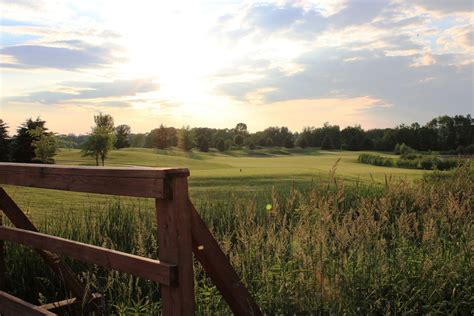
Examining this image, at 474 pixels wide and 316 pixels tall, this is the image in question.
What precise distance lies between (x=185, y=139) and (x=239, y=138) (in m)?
8.89

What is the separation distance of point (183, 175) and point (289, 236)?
9.67 feet

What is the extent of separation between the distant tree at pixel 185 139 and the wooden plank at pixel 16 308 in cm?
5682

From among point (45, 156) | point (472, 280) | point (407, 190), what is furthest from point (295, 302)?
point (45, 156)

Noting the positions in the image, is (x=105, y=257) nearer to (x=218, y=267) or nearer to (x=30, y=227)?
(x=218, y=267)

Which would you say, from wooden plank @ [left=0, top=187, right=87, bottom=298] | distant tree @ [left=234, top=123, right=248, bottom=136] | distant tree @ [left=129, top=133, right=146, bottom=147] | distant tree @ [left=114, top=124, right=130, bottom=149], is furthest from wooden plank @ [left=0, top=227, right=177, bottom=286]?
distant tree @ [left=129, top=133, right=146, bottom=147]

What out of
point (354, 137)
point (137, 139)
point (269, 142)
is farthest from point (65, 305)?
point (137, 139)

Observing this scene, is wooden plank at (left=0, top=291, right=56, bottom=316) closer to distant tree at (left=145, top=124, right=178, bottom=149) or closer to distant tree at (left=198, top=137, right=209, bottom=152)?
distant tree at (left=198, top=137, right=209, bottom=152)

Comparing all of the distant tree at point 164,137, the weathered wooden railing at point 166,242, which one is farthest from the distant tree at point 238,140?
the weathered wooden railing at point 166,242

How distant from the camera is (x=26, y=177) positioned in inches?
139

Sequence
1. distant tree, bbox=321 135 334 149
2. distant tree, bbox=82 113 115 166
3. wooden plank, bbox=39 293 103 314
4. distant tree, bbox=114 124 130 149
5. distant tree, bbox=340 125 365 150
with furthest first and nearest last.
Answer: distant tree, bbox=114 124 130 149, distant tree, bbox=321 135 334 149, distant tree, bbox=340 125 365 150, distant tree, bbox=82 113 115 166, wooden plank, bbox=39 293 103 314

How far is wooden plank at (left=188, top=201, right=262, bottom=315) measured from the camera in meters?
2.52

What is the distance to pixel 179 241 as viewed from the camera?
2.38 meters

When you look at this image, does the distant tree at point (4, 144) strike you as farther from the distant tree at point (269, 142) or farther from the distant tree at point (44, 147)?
the distant tree at point (269, 142)

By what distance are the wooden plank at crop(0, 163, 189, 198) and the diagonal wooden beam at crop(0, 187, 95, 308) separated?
0.43m
